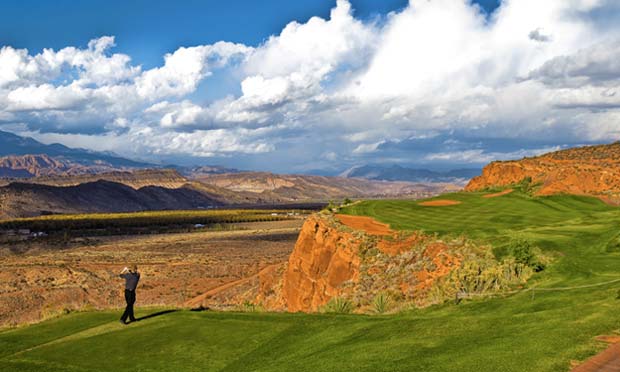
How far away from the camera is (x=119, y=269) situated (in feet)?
189

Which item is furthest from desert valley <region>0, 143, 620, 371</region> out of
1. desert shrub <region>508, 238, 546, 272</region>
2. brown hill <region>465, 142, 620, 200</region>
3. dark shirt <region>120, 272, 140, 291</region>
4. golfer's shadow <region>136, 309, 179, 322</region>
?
dark shirt <region>120, 272, 140, 291</region>

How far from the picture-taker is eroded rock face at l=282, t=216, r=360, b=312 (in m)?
24.0

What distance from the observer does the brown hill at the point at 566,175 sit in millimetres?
41062

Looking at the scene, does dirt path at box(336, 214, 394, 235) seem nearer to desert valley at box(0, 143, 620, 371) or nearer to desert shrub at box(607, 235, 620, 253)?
desert valley at box(0, 143, 620, 371)

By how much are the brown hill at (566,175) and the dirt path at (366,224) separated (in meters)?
18.7

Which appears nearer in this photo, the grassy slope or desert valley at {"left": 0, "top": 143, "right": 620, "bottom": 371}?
the grassy slope

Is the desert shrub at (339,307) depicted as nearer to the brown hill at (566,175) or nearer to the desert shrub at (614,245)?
the desert shrub at (614,245)

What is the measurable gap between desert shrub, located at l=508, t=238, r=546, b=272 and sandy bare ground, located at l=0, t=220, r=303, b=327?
1564 centimetres

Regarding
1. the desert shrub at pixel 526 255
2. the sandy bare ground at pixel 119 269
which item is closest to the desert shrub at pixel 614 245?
the desert shrub at pixel 526 255

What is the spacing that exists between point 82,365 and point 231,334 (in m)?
3.44

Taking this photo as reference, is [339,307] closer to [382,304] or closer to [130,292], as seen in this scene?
[382,304]

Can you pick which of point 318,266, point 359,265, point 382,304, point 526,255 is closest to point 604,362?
point 382,304

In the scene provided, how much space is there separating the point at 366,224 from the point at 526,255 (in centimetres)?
1116

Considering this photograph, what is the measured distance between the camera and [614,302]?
35.6 ft
